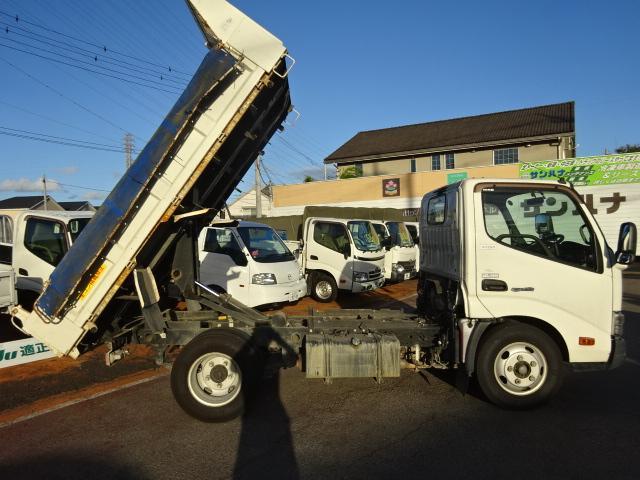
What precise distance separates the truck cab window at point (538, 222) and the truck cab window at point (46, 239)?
728 centimetres

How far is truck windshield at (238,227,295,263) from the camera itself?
30.6 feet

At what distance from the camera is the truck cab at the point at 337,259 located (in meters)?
11.2

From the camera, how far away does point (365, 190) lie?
3078 centimetres

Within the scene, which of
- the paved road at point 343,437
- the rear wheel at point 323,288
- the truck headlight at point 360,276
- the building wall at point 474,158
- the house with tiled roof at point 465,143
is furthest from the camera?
the house with tiled roof at point 465,143

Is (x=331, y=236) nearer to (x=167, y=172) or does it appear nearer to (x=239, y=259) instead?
(x=239, y=259)

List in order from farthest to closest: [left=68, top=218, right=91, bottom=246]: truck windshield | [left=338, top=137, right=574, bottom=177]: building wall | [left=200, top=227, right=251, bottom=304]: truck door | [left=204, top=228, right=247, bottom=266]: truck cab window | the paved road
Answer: [left=338, top=137, right=574, bottom=177]: building wall → [left=204, top=228, right=247, bottom=266]: truck cab window → [left=200, top=227, right=251, bottom=304]: truck door → [left=68, top=218, right=91, bottom=246]: truck windshield → the paved road

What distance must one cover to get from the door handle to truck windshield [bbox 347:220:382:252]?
6.86 m

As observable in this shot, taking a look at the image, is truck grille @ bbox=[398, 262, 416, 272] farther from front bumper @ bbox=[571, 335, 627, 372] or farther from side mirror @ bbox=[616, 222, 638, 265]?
side mirror @ bbox=[616, 222, 638, 265]

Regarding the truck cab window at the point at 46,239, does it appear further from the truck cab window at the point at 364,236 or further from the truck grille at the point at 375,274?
the truck grille at the point at 375,274

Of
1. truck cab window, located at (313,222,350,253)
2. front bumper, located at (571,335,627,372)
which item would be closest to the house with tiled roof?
truck cab window, located at (313,222,350,253)

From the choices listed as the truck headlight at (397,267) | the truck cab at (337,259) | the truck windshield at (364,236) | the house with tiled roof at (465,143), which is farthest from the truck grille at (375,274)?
the house with tiled roof at (465,143)

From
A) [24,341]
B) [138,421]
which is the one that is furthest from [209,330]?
[24,341]

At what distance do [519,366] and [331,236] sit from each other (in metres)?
7.37

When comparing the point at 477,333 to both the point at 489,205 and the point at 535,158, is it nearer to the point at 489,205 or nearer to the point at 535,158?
the point at 489,205
